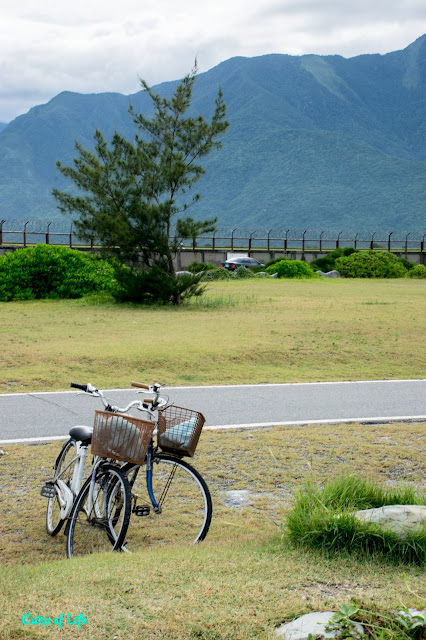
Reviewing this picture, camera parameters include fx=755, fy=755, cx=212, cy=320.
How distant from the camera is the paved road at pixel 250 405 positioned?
841 centimetres

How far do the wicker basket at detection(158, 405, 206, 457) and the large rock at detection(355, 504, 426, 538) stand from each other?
1.14 metres

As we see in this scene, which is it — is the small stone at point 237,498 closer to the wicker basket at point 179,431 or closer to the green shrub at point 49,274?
the wicker basket at point 179,431

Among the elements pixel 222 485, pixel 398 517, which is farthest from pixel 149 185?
pixel 398 517

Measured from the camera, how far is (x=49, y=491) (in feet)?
17.7

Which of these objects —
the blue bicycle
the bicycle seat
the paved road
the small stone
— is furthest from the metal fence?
the blue bicycle

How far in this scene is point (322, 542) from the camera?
14.8ft

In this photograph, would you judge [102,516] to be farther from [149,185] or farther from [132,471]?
[149,185]

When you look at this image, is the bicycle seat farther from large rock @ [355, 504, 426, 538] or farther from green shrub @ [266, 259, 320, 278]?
green shrub @ [266, 259, 320, 278]

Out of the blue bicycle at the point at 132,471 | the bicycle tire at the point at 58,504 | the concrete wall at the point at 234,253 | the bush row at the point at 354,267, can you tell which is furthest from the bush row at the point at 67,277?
the concrete wall at the point at 234,253

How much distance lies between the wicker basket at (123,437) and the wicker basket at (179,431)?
9.2 inches

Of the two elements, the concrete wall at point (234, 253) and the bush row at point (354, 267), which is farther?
the concrete wall at point (234, 253)

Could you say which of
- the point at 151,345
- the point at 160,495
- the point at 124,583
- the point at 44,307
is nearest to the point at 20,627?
the point at 124,583

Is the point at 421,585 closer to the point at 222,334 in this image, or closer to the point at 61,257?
the point at 222,334

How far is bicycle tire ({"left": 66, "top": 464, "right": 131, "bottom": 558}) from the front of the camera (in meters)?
4.76
